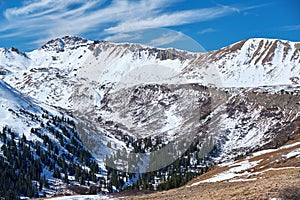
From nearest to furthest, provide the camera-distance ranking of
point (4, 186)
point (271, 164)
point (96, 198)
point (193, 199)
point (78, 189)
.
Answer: point (193, 199) → point (96, 198) → point (271, 164) → point (4, 186) → point (78, 189)

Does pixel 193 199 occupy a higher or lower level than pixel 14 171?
lower

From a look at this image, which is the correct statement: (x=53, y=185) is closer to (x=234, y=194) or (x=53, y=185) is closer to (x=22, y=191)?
(x=22, y=191)

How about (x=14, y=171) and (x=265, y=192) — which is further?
(x=14, y=171)

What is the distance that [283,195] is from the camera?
32.3 m

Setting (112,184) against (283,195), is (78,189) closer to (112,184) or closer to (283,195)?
(112,184)

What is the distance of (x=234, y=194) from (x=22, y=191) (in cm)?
16050

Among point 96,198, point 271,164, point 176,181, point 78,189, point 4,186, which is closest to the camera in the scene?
point 96,198

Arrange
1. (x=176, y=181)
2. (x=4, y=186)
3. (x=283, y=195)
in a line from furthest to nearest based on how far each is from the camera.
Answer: (x=4, y=186) → (x=176, y=181) → (x=283, y=195)

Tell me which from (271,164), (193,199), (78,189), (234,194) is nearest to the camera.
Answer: (234,194)

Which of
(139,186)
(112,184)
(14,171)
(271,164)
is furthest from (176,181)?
→ (14,171)

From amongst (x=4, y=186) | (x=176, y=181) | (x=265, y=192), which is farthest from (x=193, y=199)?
(x=4, y=186)

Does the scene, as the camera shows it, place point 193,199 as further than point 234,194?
Yes

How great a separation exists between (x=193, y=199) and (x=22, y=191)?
155226 millimetres

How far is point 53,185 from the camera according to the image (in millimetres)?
195125
